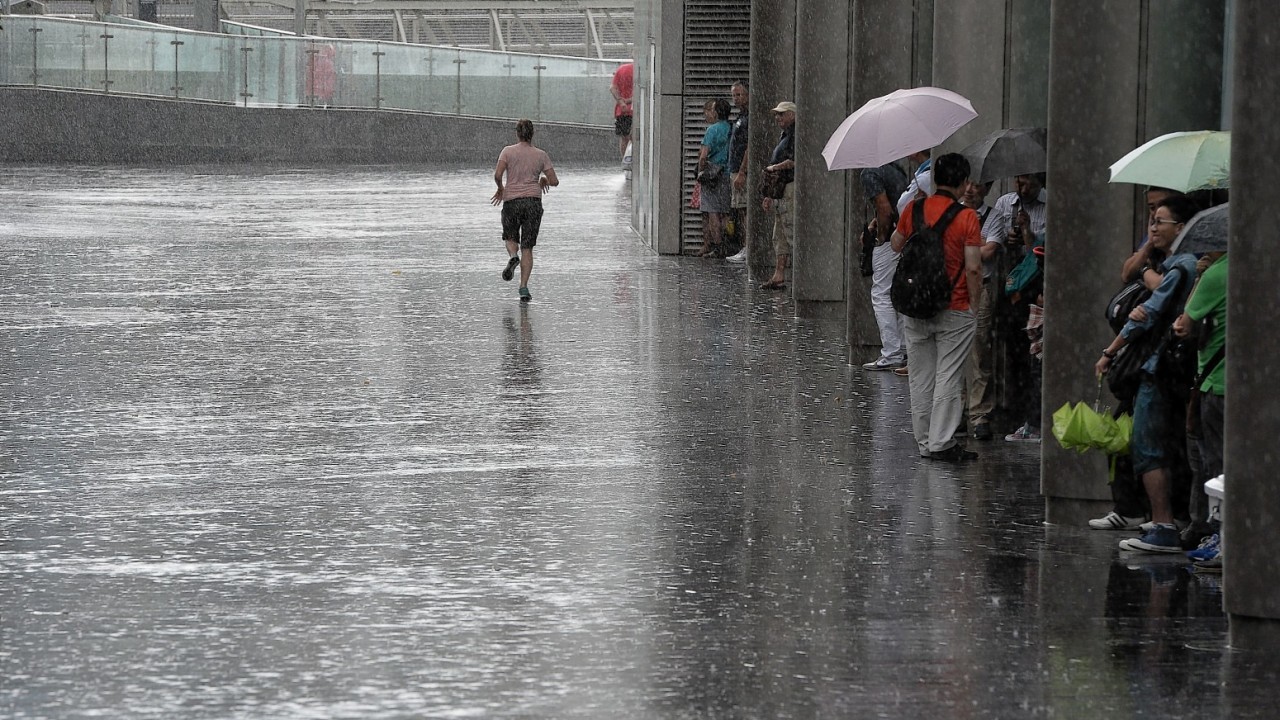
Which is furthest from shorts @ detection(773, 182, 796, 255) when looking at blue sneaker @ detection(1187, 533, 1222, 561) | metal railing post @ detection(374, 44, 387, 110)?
metal railing post @ detection(374, 44, 387, 110)

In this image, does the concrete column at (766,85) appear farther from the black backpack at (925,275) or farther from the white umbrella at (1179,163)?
the white umbrella at (1179,163)

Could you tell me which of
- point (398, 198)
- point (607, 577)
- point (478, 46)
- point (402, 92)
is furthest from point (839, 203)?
point (478, 46)

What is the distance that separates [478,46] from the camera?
53188 millimetres

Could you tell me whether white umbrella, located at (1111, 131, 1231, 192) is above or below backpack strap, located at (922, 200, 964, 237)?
above

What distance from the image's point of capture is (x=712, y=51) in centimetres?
2258

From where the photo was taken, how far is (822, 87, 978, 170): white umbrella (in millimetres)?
11438

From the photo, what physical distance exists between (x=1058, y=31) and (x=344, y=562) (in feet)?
11.6

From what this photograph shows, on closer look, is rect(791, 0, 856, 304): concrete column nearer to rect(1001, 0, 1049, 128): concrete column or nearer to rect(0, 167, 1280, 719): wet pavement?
rect(0, 167, 1280, 719): wet pavement

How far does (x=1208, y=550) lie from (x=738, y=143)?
13.3 metres

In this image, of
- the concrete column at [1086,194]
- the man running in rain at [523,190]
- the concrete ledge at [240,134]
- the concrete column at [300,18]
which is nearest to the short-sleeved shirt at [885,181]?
the concrete column at [1086,194]

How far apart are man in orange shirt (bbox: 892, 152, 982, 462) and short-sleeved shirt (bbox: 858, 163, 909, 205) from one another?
2.99 m

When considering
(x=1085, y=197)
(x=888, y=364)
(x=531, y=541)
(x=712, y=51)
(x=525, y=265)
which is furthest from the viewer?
(x=712, y=51)

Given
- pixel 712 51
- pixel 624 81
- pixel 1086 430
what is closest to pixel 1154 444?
pixel 1086 430

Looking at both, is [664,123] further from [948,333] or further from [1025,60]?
[948,333]
